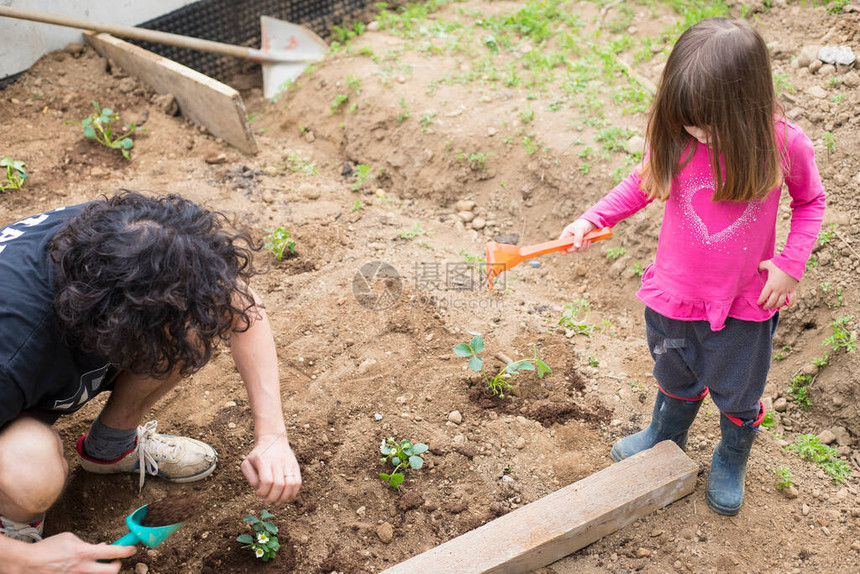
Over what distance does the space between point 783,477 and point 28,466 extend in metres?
2.10

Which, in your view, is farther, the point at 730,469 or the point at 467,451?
the point at 467,451

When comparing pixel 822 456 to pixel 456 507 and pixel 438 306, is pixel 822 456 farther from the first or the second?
pixel 438 306

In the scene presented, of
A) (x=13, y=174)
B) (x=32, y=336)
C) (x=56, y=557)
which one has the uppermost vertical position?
(x=32, y=336)

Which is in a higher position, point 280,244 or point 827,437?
point 280,244

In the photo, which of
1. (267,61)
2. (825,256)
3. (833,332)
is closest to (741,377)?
(833,332)

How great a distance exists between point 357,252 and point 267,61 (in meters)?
2.00

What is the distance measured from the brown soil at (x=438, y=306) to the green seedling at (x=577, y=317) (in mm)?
38

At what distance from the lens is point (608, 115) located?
354 cm

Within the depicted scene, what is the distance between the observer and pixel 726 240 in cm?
178

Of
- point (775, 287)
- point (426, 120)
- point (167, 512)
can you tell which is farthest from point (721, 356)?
point (426, 120)

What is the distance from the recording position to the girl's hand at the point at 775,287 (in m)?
1.73

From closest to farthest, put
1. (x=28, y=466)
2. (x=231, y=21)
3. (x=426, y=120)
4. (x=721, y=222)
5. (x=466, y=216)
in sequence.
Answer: (x=28, y=466) < (x=721, y=222) < (x=466, y=216) < (x=426, y=120) < (x=231, y=21)

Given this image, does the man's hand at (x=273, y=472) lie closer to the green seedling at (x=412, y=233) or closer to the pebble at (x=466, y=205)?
the green seedling at (x=412, y=233)

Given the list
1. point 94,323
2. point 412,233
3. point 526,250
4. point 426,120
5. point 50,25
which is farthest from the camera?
point 50,25
